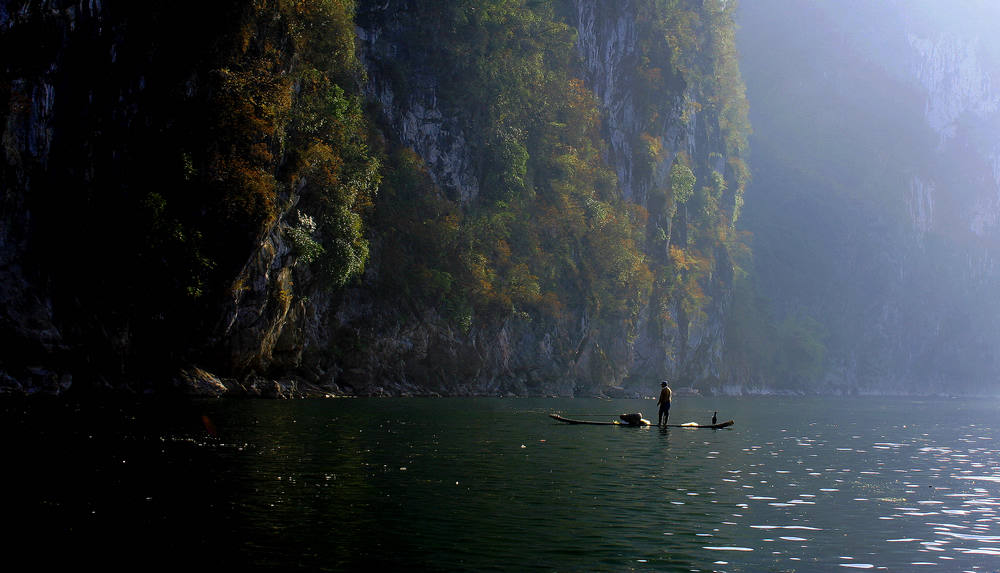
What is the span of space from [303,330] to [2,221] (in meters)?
17.7

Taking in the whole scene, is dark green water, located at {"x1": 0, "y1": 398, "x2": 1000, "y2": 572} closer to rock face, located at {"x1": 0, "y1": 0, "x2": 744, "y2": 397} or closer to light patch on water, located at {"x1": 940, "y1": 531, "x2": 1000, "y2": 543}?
light patch on water, located at {"x1": 940, "y1": 531, "x2": 1000, "y2": 543}

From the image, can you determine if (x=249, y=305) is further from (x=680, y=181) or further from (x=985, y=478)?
(x=680, y=181)

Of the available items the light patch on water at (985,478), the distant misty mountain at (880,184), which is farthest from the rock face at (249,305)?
the distant misty mountain at (880,184)

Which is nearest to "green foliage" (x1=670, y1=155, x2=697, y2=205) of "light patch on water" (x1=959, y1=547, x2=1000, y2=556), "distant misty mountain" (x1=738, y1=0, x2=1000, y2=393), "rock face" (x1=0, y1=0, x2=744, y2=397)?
"rock face" (x1=0, y1=0, x2=744, y2=397)

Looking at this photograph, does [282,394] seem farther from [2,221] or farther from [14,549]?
[14,549]

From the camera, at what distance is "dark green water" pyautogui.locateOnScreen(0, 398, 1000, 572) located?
10.8 metres

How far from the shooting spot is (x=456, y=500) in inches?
570

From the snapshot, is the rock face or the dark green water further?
the rock face

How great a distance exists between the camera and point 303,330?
1875 inches

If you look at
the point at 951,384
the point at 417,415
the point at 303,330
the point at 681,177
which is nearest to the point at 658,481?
the point at 417,415

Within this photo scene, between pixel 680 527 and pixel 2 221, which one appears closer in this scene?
pixel 680 527

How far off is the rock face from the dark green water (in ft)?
25.7

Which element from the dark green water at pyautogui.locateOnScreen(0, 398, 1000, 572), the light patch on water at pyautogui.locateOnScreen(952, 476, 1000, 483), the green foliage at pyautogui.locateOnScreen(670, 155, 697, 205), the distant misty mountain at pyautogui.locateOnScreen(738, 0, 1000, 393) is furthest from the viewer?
the distant misty mountain at pyautogui.locateOnScreen(738, 0, 1000, 393)

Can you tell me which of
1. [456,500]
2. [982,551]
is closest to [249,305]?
[456,500]
